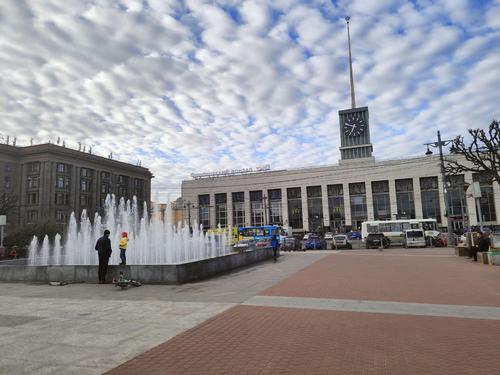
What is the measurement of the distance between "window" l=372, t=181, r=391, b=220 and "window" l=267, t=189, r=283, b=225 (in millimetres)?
21938

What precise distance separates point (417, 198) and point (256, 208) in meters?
37.0

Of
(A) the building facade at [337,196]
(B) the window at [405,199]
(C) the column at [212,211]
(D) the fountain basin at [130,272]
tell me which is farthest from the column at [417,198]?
(D) the fountain basin at [130,272]

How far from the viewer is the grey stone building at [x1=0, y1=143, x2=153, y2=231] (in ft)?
237

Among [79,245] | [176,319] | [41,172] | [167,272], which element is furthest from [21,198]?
[176,319]

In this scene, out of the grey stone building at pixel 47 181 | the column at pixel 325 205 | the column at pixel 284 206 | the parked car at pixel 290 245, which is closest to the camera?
the parked car at pixel 290 245

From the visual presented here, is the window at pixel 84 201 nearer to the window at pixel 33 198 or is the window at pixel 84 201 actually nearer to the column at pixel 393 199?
the window at pixel 33 198

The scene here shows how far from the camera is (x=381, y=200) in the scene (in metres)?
78.6

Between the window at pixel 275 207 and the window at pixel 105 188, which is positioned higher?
the window at pixel 105 188

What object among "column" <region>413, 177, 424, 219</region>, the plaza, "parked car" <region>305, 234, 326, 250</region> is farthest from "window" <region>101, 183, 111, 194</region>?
the plaza

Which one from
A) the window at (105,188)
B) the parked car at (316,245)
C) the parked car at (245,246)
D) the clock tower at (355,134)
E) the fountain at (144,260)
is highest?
the clock tower at (355,134)

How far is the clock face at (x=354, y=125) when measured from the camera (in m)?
86.9

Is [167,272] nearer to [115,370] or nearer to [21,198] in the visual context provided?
[115,370]

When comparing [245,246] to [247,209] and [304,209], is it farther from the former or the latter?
[247,209]

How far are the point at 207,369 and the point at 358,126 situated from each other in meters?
88.9
